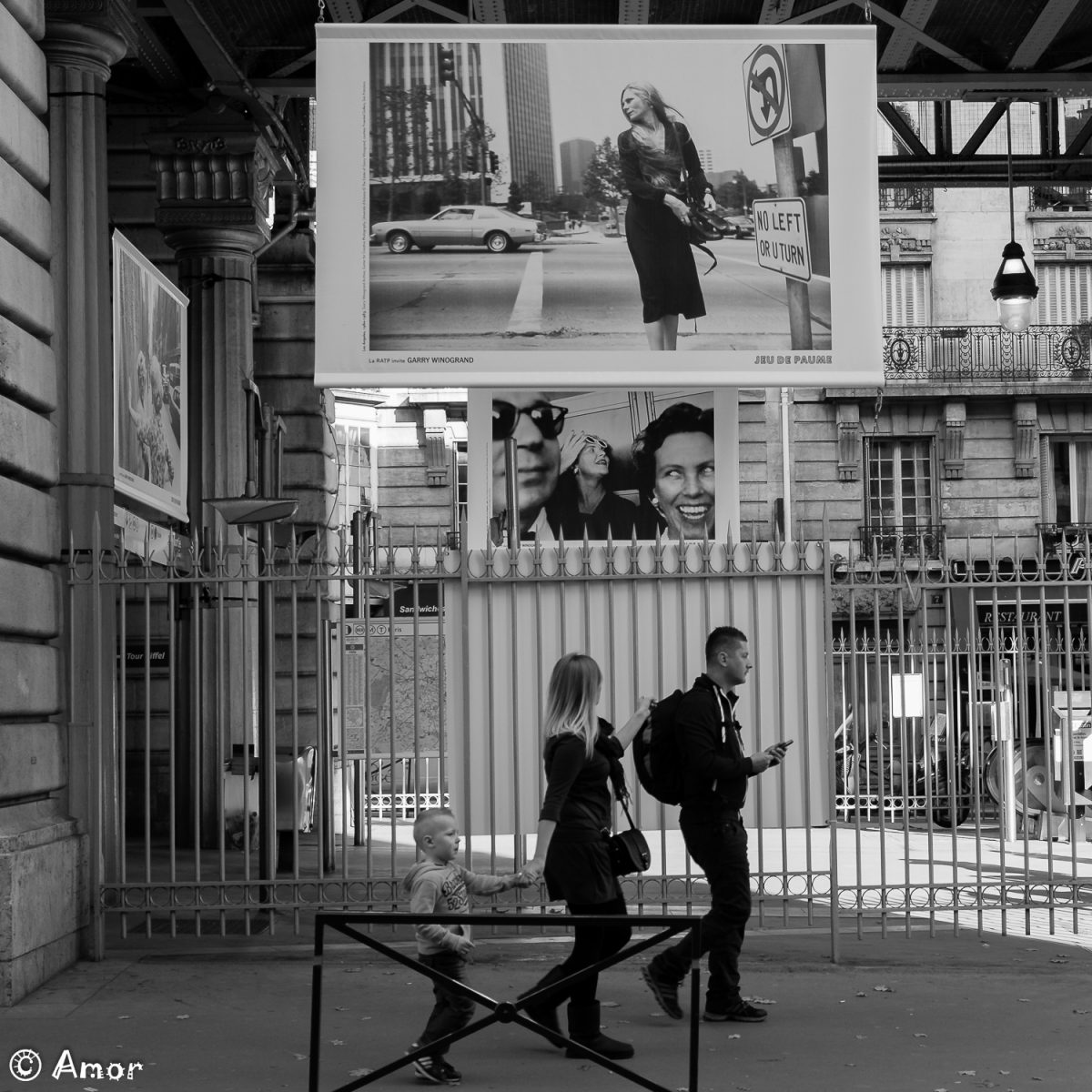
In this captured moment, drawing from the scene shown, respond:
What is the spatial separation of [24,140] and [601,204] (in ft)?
12.4

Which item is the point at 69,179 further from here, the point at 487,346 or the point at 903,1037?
the point at 903,1037

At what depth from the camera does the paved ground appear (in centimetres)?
720

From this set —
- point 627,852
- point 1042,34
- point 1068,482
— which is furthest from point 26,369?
point 1068,482

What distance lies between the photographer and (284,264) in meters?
21.8

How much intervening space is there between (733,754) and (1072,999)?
A: 2470 millimetres

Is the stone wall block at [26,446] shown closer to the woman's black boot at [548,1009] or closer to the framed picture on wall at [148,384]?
the framed picture on wall at [148,384]

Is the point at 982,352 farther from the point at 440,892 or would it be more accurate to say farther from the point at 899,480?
the point at 440,892

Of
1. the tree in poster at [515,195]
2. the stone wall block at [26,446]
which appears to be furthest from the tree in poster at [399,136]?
the stone wall block at [26,446]

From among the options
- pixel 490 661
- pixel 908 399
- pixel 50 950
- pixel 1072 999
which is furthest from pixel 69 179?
pixel 908 399

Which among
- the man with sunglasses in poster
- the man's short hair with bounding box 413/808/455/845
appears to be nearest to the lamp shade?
the man with sunglasses in poster

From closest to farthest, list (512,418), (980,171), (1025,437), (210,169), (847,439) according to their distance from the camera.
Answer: (512,418) → (210,169) → (980,171) → (847,439) → (1025,437)

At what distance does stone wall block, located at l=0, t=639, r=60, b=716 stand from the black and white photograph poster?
2.61m

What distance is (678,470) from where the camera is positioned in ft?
40.5

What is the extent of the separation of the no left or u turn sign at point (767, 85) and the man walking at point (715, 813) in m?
4.54
